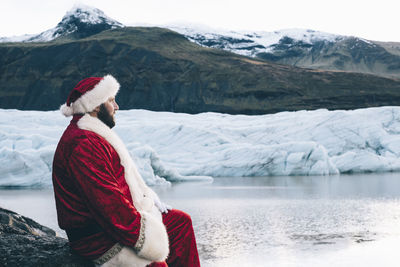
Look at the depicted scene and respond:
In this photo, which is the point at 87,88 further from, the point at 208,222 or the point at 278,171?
the point at 278,171

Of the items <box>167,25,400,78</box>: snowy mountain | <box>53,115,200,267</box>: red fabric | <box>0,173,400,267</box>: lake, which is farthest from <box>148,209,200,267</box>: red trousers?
<box>167,25,400,78</box>: snowy mountain

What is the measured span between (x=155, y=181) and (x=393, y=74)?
3373 inches

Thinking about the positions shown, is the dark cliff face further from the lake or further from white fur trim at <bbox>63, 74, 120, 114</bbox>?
white fur trim at <bbox>63, 74, 120, 114</bbox>

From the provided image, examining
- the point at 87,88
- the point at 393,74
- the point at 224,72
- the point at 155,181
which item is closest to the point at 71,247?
the point at 87,88

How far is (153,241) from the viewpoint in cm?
173

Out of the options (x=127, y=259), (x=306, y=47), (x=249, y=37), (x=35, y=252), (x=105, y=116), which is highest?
(x=105, y=116)

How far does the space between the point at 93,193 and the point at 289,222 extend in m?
5.29

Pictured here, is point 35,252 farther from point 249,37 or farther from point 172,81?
point 249,37

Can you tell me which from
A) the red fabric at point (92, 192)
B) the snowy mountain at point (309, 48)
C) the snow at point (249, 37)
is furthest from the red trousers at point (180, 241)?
the snow at point (249, 37)

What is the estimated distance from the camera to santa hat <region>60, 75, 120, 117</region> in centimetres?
195

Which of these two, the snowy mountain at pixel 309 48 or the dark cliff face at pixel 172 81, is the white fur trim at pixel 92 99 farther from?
the snowy mountain at pixel 309 48

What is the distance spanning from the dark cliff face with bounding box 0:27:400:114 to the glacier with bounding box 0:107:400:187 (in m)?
31.2

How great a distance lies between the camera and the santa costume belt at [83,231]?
5.81 ft

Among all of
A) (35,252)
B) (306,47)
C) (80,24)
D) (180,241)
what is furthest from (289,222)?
(306,47)
